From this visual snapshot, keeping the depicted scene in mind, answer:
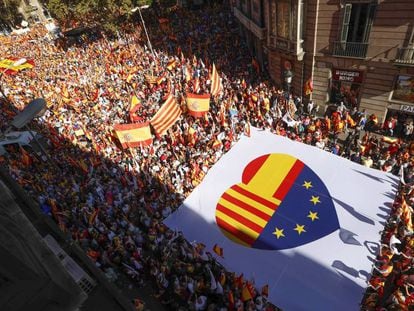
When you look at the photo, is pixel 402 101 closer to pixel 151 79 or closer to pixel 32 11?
pixel 151 79

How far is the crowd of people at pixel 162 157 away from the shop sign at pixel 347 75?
62.4 inches

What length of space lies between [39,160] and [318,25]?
1826cm

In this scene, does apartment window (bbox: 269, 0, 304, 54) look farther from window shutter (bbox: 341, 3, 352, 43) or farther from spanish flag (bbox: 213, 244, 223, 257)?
spanish flag (bbox: 213, 244, 223, 257)

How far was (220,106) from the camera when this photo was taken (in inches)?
750

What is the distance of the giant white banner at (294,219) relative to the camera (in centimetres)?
1004

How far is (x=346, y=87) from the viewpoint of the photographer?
17.7 m

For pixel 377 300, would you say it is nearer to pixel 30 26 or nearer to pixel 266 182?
pixel 266 182

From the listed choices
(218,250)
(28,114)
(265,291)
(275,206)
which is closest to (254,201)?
(275,206)

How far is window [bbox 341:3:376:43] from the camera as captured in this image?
577 inches

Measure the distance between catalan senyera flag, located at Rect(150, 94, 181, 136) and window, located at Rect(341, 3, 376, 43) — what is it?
1002 cm

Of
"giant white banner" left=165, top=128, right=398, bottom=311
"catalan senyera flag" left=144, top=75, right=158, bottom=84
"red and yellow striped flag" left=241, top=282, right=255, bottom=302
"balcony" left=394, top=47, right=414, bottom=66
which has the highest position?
"balcony" left=394, top=47, right=414, bottom=66

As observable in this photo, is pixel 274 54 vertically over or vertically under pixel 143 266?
over

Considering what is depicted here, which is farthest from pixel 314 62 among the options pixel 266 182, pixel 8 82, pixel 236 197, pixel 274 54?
pixel 8 82

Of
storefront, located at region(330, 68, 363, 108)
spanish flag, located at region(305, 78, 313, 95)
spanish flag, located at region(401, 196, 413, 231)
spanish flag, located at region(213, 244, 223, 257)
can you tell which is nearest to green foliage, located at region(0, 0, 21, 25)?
spanish flag, located at region(305, 78, 313, 95)
